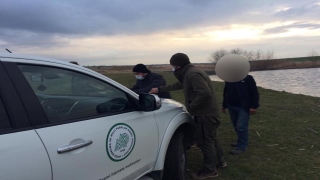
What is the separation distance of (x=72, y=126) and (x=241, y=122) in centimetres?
348

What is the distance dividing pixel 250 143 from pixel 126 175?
376 cm

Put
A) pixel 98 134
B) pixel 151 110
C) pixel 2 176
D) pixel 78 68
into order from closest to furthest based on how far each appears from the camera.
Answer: pixel 2 176 → pixel 98 134 → pixel 78 68 → pixel 151 110

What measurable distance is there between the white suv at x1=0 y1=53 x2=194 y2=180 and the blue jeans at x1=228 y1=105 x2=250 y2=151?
2062mm

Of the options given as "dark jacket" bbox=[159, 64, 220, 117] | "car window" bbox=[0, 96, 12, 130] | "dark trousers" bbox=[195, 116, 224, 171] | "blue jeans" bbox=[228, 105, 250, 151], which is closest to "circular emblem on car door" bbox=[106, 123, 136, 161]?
"car window" bbox=[0, 96, 12, 130]

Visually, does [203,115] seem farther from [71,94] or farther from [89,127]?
[89,127]

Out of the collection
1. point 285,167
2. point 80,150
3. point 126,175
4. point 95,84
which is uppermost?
point 95,84

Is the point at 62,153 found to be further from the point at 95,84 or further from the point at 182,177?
the point at 182,177

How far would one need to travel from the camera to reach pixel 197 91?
3.73m

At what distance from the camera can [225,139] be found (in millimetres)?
5906

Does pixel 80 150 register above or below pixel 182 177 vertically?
above

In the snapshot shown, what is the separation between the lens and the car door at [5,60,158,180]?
1879mm

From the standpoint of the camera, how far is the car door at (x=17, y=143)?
1.55 m

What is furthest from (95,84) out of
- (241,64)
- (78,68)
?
(241,64)

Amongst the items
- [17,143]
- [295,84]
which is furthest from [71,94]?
[295,84]
